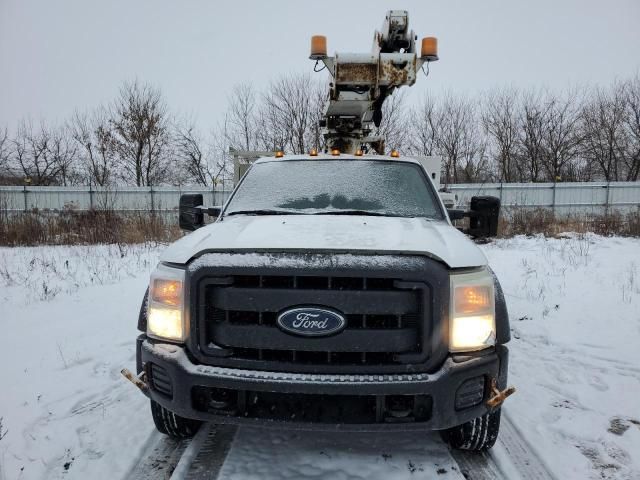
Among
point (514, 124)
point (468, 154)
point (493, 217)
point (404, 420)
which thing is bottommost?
point (404, 420)

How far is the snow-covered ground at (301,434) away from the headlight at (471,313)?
761 mm

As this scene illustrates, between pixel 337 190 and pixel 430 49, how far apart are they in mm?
3632

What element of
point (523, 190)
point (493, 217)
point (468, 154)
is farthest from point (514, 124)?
point (493, 217)

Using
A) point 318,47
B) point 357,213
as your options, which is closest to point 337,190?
point 357,213

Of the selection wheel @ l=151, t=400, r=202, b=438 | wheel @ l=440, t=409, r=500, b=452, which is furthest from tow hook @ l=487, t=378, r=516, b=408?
wheel @ l=151, t=400, r=202, b=438

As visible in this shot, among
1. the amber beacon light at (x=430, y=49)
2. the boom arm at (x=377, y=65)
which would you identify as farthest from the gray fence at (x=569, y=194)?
the amber beacon light at (x=430, y=49)

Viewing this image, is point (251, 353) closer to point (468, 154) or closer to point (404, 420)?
point (404, 420)

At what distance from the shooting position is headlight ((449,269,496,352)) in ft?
6.43

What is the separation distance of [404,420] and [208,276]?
116 centimetres

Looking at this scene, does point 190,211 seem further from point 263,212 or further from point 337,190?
point 337,190

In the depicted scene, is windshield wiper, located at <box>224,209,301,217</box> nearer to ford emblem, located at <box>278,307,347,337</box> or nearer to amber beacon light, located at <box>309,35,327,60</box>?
ford emblem, located at <box>278,307,347,337</box>

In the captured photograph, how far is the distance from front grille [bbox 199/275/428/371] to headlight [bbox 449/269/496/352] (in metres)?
0.17

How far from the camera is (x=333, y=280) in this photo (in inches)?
76.2

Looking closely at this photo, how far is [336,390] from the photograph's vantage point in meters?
1.85
